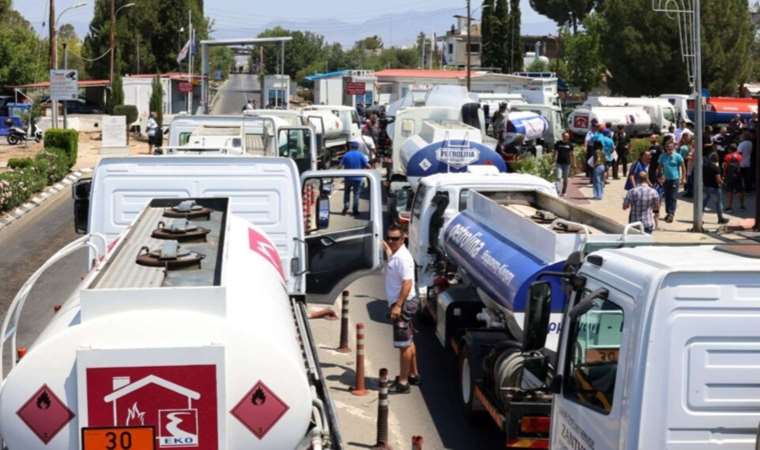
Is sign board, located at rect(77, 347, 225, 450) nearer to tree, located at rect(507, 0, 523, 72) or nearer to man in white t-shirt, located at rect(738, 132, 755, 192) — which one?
man in white t-shirt, located at rect(738, 132, 755, 192)

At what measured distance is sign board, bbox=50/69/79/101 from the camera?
123 ft

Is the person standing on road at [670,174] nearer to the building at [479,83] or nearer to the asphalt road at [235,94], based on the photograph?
the building at [479,83]

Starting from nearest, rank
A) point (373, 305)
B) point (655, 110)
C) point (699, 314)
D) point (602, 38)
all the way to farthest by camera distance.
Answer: point (699, 314), point (373, 305), point (655, 110), point (602, 38)

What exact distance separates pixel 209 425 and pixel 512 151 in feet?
95.4

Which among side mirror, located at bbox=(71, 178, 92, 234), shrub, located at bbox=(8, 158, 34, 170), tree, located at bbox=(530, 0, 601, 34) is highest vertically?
tree, located at bbox=(530, 0, 601, 34)

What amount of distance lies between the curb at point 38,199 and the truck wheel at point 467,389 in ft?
54.0

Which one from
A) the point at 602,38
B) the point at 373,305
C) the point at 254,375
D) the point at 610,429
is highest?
the point at 602,38

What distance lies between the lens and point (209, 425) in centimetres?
504

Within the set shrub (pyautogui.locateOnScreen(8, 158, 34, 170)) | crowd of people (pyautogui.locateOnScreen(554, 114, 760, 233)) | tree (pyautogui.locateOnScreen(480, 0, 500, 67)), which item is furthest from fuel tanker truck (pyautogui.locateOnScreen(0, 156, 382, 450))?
tree (pyautogui.locateOnScreen(480, 0, 500, 67))

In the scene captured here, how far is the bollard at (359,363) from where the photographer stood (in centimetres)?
1127

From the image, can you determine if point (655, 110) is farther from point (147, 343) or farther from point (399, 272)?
point (147, 343)

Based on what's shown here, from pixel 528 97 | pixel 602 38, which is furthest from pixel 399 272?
pixel 602 38

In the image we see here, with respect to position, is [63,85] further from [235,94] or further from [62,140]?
[235,94]

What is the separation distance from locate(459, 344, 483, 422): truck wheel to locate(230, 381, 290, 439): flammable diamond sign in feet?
17.0
